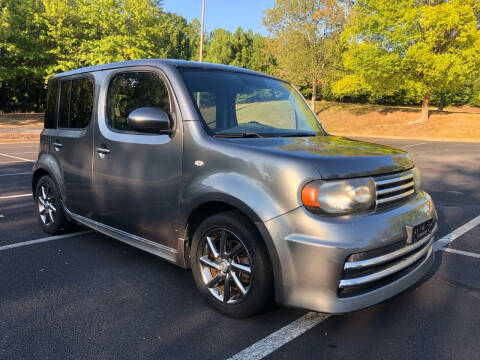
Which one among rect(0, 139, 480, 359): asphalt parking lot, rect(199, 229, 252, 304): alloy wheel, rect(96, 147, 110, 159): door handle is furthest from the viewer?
rect(96, 147, 110, 159): door handle

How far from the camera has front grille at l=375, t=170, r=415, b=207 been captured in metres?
2.64

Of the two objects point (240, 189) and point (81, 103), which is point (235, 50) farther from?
point (240, 189)

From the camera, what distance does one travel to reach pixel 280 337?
8.54 feet

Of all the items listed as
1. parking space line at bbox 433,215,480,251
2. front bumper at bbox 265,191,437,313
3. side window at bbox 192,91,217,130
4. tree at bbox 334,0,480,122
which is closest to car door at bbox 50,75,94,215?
side window at bbox 192,91,217,130

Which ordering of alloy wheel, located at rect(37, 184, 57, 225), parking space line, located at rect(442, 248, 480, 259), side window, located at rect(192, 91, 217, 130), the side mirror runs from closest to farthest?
the side mirror, side window, located at rect(192, 91, 217, 130), parking space line, located at rect(442, 248, 480, 259), alloy wheel, located at rect(37, 184, 57, 225)

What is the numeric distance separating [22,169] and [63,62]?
83.9 feet

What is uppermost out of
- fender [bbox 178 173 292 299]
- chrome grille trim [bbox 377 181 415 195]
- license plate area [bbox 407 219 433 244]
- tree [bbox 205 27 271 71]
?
tree [bbox 205 27 271 71]

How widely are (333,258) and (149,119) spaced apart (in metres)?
1.68

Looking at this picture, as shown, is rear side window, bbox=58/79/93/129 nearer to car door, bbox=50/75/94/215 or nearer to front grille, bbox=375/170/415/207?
car door, bbox=50/75/94/215

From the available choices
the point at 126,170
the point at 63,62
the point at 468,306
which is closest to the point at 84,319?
the point at 126,170

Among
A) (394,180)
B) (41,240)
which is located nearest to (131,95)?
(41,240)

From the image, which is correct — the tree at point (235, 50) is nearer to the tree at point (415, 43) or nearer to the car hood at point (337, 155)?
the tree at point (415, 43)

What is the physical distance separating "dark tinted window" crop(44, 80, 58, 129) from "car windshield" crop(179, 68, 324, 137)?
213 centimetres

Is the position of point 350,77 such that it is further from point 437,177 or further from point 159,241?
point 159,241
